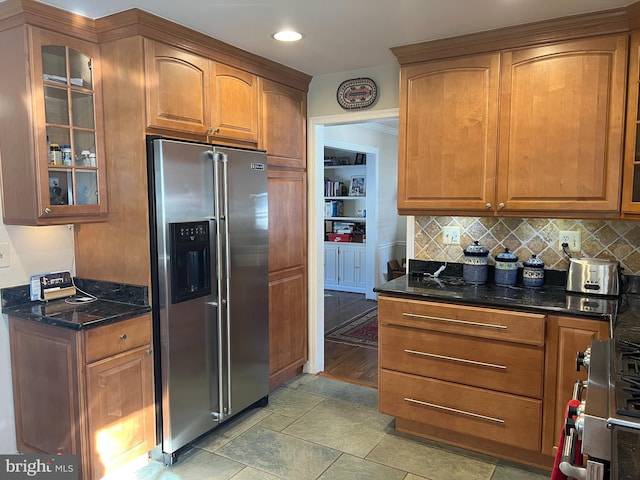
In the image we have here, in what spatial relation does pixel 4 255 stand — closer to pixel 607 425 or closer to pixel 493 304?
pixel 493 304

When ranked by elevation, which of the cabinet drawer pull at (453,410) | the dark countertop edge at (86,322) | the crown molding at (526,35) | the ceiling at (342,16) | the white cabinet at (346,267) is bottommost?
the cabinet drawer pull at (453,410)

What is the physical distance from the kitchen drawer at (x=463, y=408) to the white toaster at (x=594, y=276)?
0.67 m

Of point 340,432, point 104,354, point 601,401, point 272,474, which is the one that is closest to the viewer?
point 601,401

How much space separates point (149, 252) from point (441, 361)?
1670 millimetres

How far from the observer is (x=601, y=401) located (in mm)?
1208

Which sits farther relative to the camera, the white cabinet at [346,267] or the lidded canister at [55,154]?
the white cabinet at [346,267]

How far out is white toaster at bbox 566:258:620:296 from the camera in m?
2.47

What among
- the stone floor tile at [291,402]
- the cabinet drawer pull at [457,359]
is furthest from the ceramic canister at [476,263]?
the stone floor tile at [291,402]

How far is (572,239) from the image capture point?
274cm

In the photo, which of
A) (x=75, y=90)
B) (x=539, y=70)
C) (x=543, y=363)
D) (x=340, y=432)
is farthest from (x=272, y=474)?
(x=539, y=70)

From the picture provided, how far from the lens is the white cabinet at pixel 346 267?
268 inches

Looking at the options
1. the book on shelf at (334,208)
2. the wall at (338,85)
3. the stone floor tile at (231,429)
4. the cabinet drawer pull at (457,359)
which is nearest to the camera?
the cabinet drawer pull at (457,359)

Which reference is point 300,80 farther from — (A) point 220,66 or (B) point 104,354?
(B) point 104,354

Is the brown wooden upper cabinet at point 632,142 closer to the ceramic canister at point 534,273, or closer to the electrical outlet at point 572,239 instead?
the electrical outlet at point 572,239
